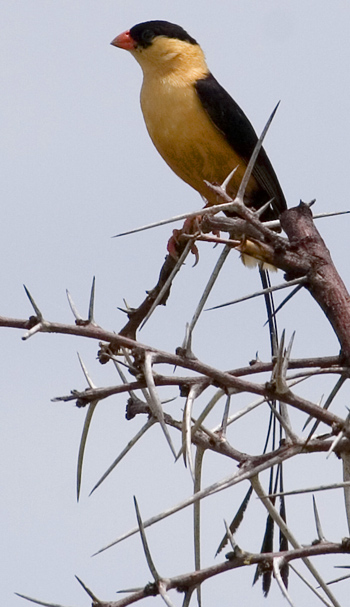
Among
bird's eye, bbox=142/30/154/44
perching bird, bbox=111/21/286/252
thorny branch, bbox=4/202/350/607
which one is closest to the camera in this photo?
thorny branch, bbox=4/202/350/607

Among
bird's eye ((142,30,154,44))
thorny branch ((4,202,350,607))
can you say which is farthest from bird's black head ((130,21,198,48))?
thorny branch ((4,202,350,607))

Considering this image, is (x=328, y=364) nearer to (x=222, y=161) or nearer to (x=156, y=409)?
(x=156, y=409)

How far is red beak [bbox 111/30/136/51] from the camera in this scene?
5748 mm

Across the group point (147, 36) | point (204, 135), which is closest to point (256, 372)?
point (204, 135)

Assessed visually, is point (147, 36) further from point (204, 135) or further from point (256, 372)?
point (256, 372)

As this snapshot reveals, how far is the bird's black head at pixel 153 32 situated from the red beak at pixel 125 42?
3cm

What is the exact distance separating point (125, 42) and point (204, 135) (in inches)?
45.8

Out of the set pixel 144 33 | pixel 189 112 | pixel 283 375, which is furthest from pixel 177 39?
pixel 283 375

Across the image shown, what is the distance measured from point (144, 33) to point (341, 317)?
403 cm

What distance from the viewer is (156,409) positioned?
1944mm

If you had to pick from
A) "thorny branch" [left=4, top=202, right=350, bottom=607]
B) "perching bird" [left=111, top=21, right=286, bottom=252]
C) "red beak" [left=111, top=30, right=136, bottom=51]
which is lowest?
"thorny branch" [left=4, top=202, right=350, bottom=607]

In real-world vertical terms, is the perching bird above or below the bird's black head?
below

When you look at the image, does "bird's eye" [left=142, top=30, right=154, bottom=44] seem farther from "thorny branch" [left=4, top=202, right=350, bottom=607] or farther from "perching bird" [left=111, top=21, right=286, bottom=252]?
"thorny branch" [left=4, top=202, right=350, bottom=607]

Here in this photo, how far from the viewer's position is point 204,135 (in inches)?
197
